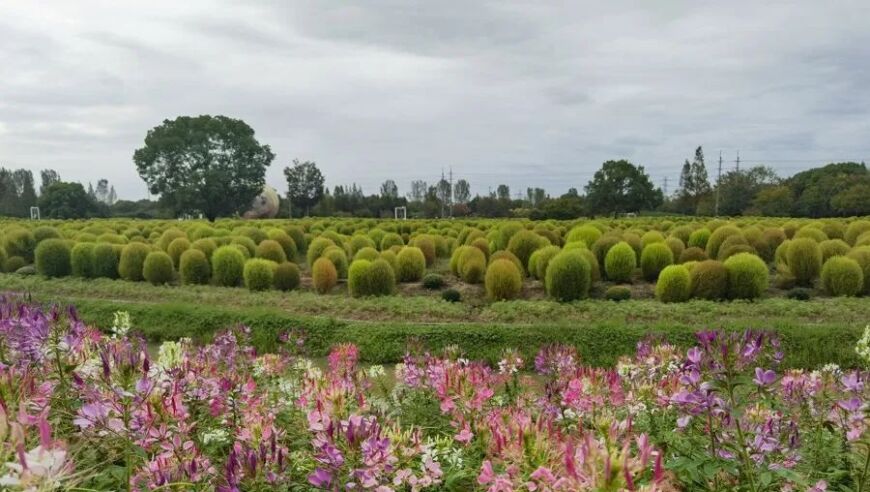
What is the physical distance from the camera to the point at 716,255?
46.4ft

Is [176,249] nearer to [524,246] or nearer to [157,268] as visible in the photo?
[157,268]

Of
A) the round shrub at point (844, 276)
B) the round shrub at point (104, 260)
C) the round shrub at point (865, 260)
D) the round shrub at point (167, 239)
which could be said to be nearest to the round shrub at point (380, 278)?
the round shrub at point (167, 239)

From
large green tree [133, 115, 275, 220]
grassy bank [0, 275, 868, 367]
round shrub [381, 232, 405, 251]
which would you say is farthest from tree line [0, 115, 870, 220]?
grassy bank [0, 275, 868, 367]

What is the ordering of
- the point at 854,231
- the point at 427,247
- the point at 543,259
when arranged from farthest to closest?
the point at 427,247
the point at 854,231
the point at 543,259

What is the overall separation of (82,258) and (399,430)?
16273 millimetres

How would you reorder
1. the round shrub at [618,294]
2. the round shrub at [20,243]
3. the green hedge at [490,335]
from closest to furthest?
1. the green hedge at [490,335]
2. the round shrub at [618,294]
3. the round shrub at [20,243]

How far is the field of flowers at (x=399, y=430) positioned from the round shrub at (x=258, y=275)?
1046 cm

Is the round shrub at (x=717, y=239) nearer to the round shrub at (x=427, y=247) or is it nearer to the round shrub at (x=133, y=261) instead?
the round shrub at (x=427, y=247)

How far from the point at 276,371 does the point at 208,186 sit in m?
35.0

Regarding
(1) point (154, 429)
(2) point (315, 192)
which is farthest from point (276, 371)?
(2) point (315, 192)

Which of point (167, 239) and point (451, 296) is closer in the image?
point (451, 296)

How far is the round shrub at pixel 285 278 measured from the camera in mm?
13297

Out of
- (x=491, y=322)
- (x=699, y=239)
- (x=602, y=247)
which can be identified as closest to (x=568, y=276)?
(x=491, y=322)

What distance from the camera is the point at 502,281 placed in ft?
37.2
